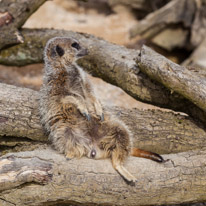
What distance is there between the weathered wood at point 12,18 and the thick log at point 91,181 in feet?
5.21

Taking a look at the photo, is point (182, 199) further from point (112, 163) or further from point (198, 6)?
point (198, 6)

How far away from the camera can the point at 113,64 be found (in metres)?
2.82

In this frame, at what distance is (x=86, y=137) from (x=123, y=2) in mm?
4713

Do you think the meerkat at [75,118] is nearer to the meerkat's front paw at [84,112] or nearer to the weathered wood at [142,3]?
the meerkat's front paw at [84,112]

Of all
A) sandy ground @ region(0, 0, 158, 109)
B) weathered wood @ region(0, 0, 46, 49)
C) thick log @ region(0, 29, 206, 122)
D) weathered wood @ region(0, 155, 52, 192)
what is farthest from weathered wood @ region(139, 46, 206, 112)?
sandy ground @ region(0, 0, 158, 109)

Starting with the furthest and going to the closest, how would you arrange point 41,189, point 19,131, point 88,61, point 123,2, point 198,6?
point 123,2 < point 198,6 < point 88,61 < point 19,131 < point 41,189

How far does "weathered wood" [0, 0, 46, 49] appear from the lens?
3205 millimetres

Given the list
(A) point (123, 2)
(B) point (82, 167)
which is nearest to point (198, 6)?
(A) point (123, 2)

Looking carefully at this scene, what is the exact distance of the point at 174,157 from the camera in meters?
2.22

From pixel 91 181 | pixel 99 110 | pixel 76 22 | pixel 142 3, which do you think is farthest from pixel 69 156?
pixel 142 3

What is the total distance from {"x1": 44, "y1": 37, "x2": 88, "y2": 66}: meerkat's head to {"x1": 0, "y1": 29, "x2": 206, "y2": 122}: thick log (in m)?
0.51

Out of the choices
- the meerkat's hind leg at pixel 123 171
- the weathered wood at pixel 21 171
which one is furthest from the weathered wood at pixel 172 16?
the weathered wood at pixel 21 171

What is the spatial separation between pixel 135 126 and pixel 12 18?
1.74 metres

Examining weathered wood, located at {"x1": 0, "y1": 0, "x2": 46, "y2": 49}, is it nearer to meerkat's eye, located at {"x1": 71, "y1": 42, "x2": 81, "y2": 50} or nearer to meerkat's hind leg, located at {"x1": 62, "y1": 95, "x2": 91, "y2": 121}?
meerkat's eye, located at {"x1": 71, "y1": 42, "x2": 81, "y2": 50}
